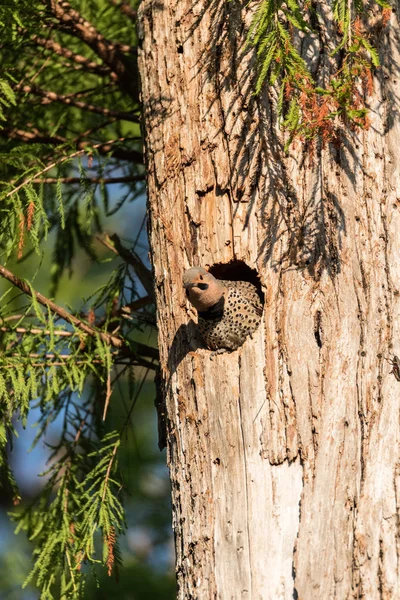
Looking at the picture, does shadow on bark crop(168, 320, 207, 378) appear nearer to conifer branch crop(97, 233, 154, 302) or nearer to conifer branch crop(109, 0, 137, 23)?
conifer branch crop(97, 233, 154, 302)

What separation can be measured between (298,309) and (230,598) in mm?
1222

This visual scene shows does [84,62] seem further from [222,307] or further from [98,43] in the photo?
[222,307]

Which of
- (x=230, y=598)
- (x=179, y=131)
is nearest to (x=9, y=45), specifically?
(x=179, y=131)

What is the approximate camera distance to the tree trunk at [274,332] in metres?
3.27

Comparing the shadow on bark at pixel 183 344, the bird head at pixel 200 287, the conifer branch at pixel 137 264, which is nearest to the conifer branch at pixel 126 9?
the conifer branch at pixel 137 264

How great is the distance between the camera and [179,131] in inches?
163

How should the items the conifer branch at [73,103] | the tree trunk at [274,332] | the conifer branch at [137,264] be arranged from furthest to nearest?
1. the conifer branch at [73,103]
2. the conifer branch at [137,264]
3. the tree trunk at [274,332]

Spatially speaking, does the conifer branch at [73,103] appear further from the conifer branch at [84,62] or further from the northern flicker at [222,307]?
the northern flicker at [222,307]

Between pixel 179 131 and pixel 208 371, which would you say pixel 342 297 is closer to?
pixel 208 371

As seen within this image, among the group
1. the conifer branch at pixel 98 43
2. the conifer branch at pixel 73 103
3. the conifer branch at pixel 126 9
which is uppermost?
the conifer branch at pixel 126 9

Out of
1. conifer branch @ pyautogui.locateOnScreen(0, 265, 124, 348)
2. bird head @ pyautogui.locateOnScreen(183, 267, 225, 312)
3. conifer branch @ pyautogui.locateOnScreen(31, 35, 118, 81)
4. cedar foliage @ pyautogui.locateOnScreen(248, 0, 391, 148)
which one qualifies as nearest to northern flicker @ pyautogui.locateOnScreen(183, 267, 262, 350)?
bird head @ pyautogui.locateOnScreen(183, 267, 225, 312)

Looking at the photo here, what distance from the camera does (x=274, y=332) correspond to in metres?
3.62

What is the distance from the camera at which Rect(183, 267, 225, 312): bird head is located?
3838 millimetres

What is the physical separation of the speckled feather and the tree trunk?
9 centimetres
